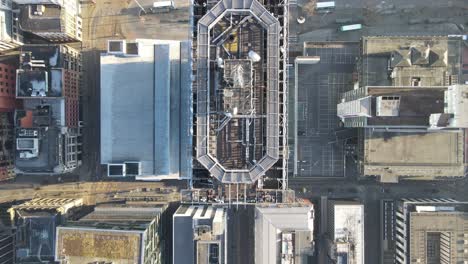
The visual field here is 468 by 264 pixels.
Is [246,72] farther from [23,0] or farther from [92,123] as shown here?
[23,0]

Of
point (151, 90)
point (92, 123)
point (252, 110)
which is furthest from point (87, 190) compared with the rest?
point (252, 110)

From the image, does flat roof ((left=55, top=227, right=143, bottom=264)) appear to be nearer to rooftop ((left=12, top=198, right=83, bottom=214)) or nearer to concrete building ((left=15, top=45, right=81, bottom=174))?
rooftop ((left=12, top=198, right=83, bottom=214))

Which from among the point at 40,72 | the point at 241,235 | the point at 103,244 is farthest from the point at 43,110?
the point at 241,235

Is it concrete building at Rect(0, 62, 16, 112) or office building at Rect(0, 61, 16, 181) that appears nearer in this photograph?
concrete building at Rect(0, 62, 16, 112)

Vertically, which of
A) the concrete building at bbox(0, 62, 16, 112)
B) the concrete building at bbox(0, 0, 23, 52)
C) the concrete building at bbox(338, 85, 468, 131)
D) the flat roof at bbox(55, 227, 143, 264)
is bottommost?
the flat roof at bbox(55, 227, 143, 264)

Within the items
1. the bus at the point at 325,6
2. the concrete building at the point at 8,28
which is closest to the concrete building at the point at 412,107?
the bus at the point at 325,6

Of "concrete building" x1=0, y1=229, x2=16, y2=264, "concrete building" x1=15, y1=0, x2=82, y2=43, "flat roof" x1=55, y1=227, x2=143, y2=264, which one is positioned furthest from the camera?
"concrete building" x1=0, y1=229, x2=16, y2=264


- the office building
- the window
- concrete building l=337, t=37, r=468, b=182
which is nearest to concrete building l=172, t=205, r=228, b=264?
concrete building l=337, t=37, r=468, b=182

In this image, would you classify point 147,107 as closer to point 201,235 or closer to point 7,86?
point 201,235

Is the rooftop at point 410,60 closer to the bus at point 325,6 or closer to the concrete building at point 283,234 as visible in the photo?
the bus at point 325,6
